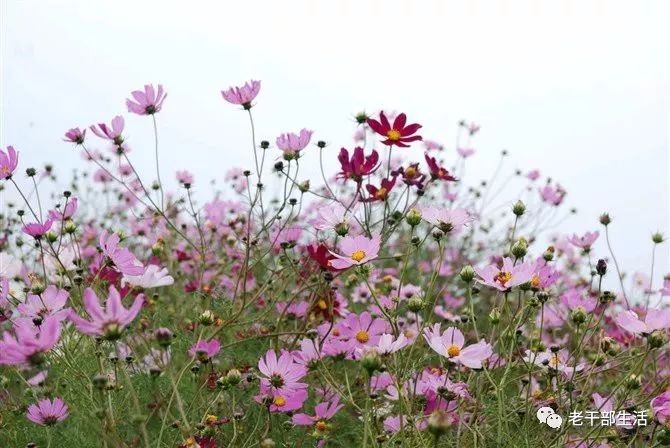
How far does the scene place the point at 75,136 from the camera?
5.45 ft

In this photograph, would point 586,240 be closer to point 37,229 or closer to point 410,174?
point 410,174

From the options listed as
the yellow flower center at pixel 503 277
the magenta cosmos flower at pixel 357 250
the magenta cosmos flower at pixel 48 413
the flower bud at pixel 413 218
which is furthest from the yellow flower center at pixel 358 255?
the magenta cosmos flower at pixel 48 413

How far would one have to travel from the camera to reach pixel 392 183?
1450 mm

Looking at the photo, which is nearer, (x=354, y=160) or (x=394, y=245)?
(x=354, y=160)

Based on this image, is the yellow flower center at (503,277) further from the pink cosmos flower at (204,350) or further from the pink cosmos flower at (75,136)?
the pink cosmos flower at (75,136)

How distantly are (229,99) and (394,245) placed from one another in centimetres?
200

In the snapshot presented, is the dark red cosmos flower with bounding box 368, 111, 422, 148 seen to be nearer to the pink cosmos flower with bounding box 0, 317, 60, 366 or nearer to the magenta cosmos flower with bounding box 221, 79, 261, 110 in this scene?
the magenta cosmos flower with bounding box 221, 79, 261, 110

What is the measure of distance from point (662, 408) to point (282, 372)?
630 millimetres

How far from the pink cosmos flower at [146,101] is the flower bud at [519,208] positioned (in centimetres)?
88

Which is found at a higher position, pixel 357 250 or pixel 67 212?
pixel 67 212

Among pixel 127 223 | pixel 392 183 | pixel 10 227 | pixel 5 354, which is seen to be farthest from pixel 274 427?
pixel 127 223

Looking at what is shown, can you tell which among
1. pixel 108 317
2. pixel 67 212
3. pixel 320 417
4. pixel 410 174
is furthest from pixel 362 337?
pixel 67 212

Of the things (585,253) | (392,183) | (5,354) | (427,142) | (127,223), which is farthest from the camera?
(127,223)

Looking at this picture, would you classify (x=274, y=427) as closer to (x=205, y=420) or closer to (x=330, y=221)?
(x=205, y=420)
